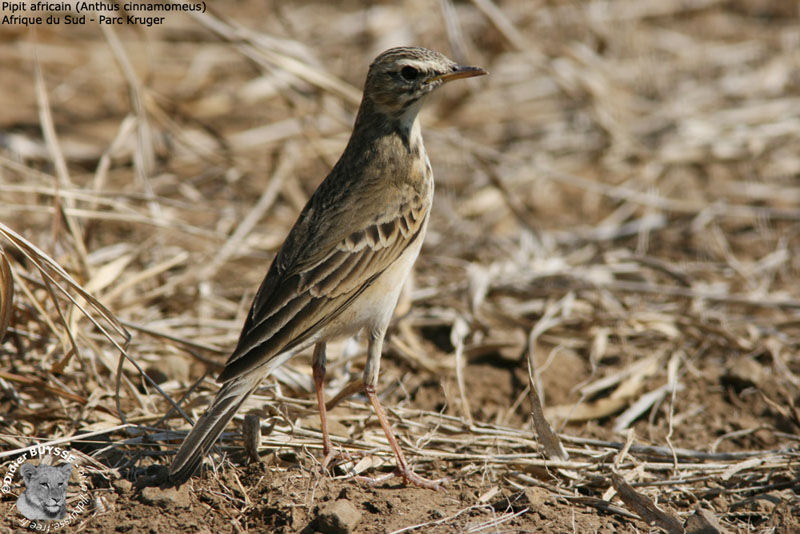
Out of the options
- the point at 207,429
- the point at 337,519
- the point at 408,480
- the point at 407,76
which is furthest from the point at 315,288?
the point at 407,76

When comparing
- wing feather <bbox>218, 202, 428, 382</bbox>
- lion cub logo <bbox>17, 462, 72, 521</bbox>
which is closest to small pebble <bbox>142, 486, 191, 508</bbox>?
lion cub logo <bbox>17, 462, 72, 521</bbox>

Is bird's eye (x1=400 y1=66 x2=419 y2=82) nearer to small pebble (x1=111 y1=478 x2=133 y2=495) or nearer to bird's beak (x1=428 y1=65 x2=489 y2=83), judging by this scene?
bird's beak (x1=428 y1=65 x2=489 y2=83)

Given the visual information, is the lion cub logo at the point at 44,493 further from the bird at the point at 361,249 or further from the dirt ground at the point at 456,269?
the bird at the point at 361,249

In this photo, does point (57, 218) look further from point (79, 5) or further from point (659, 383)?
point (659, 383)

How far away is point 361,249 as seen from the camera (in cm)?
452

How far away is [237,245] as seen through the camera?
21.2ft

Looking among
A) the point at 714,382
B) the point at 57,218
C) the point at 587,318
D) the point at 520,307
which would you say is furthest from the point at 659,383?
the point at 57,218

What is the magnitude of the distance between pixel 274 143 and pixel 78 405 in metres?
4.17

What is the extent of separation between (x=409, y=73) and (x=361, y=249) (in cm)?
100

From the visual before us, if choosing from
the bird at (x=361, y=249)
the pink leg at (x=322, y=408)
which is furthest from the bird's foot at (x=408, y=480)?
the pink leg at (x=322, y=408)

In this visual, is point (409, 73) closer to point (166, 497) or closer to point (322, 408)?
point (322, 408)

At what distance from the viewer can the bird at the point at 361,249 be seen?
4.19 m

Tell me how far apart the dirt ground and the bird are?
470 mm

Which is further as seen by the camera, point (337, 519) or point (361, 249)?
point (361, 249)
